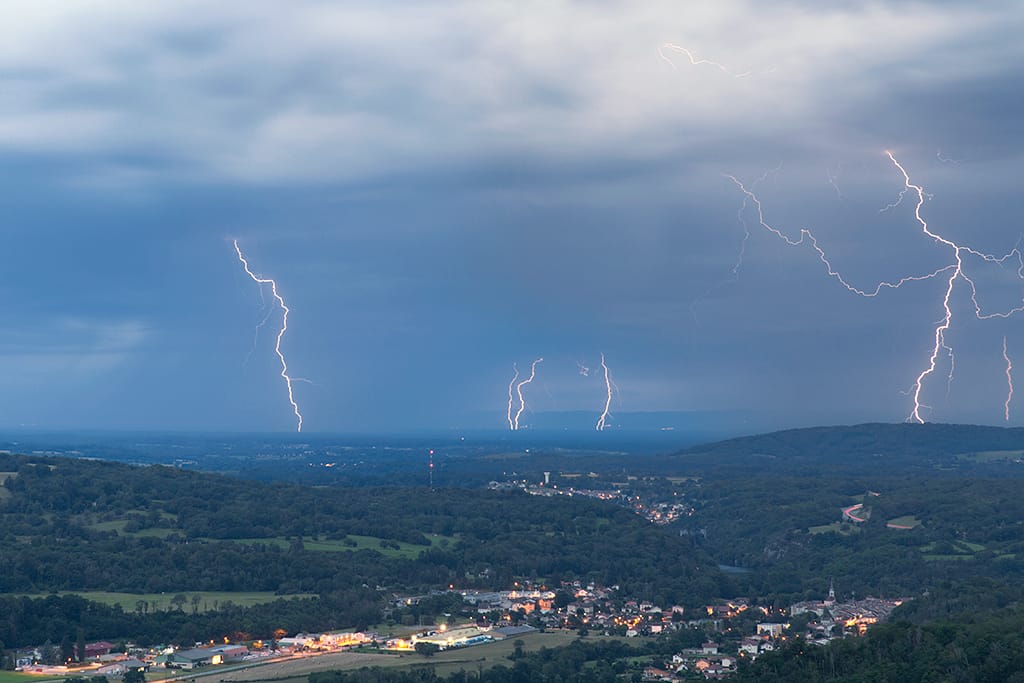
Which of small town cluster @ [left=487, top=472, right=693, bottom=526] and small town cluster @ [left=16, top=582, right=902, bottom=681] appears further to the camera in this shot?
small town cluster @ [left=487, top=472, right=693, bottom=526]

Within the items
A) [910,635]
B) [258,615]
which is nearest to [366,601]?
[258,615]

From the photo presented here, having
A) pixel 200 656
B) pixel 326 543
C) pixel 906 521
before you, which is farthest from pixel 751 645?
pixel 906 521

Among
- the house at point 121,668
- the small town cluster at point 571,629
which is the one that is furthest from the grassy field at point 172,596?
the house at point 121,668

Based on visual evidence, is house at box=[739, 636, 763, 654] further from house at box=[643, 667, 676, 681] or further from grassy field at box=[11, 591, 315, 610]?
grassy field at box=[11, 591, 315, 610]

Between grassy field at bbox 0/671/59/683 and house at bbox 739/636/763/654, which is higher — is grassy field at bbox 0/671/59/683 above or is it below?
above

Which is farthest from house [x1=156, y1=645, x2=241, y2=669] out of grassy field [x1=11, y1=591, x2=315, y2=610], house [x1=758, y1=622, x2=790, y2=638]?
house [x1=758, y1=622, x2=790, y2=638]

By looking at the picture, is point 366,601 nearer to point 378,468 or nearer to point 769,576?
point 769,576

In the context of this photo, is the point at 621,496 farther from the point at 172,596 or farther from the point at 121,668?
the point at 121,668
